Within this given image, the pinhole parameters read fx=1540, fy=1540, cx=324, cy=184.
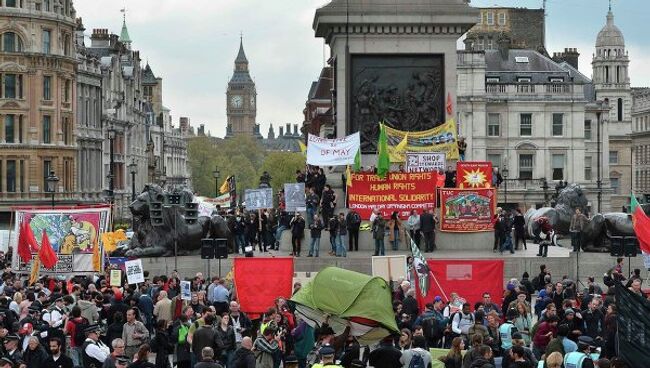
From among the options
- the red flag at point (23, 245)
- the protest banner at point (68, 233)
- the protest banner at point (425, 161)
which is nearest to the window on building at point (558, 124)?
the protest banner at point (425, 161)

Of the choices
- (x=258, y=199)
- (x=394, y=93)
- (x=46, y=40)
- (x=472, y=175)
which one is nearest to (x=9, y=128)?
(x=46, y=40)

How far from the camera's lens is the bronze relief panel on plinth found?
4497cm

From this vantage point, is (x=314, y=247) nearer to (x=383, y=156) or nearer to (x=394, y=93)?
(x=383, y=156)

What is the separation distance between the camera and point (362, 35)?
45.1m

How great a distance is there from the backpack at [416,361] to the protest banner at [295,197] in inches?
1020

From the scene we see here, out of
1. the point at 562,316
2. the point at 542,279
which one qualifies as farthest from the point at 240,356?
the point at 542,279

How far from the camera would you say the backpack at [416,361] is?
20.6 metres

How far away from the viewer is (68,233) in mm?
36812

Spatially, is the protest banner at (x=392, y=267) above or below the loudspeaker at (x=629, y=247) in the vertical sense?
below

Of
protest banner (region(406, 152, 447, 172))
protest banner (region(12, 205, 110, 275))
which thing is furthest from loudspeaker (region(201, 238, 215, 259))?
protest banner (region(406, 152, 447, 172))

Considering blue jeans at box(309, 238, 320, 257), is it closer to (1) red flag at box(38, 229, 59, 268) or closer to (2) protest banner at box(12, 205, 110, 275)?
(2) protest banner at box(12, 205, 110, 275)

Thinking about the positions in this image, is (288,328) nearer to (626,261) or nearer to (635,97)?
(626,261)

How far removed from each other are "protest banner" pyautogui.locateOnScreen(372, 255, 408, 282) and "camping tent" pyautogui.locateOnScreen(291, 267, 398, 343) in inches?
386

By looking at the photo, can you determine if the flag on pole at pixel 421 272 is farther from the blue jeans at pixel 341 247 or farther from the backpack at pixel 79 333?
the blue jeans at pixel 341 247
